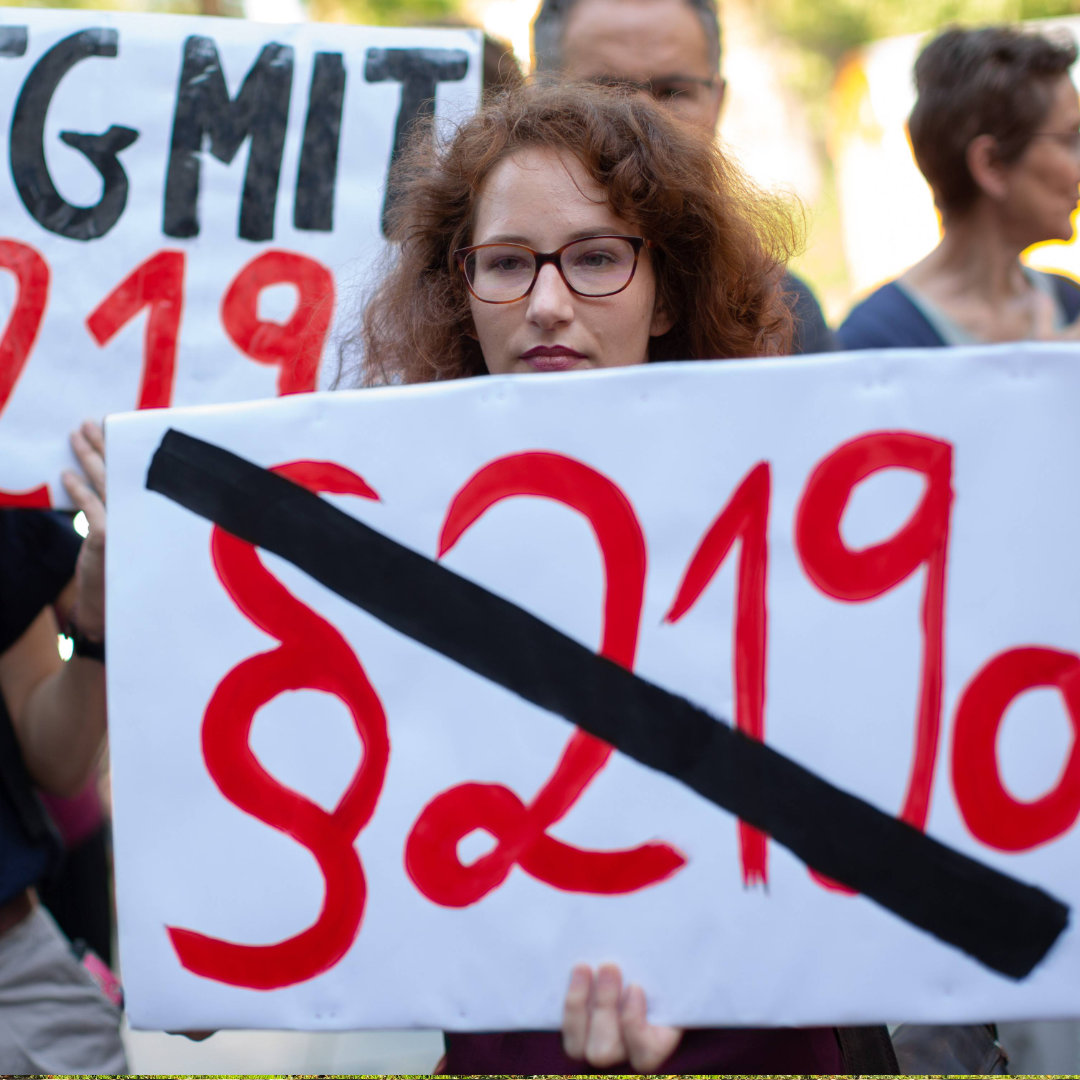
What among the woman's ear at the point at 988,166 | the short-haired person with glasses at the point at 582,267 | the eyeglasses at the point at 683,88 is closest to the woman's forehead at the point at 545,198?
the short-haired person with glasses at the point at 582,267

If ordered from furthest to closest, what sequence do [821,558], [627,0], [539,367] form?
[627,0]
[539,367]
[821,558]

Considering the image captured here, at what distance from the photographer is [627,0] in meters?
2.25

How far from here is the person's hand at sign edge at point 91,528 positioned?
5.62ft

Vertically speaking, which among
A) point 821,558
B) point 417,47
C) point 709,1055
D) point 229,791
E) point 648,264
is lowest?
point 709,1055

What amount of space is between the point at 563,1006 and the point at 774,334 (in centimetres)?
89

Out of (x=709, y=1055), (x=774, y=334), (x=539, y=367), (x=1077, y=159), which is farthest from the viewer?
(x=1077, y=159)

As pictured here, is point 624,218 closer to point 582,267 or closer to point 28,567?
point 582,267

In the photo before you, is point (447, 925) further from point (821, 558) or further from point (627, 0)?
point (627, 0)

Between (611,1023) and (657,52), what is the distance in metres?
1.58

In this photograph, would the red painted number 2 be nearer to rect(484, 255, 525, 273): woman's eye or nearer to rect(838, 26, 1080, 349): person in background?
rect(484, 255, 525, 273): woman's eye

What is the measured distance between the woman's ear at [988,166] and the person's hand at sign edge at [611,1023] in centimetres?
191

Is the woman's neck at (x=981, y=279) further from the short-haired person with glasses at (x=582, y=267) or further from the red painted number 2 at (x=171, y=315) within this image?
the red painted number 2 at (x=171, y=315)

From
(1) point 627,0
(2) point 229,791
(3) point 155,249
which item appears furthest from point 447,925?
(1) point 627,0

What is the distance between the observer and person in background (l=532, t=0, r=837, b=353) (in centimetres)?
220
